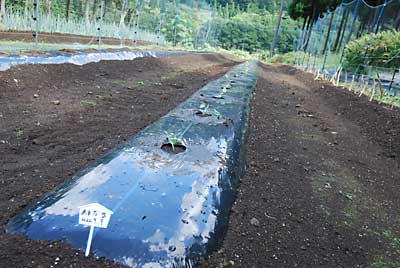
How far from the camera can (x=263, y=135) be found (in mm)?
3641

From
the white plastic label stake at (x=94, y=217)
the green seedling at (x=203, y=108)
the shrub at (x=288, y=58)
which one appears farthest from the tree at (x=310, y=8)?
the white plastic label stake at (x=94, y=217)

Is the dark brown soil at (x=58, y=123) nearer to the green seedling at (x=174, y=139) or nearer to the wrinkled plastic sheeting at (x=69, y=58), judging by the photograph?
the wrinkled plastic sheeting at (x=69, y=58)

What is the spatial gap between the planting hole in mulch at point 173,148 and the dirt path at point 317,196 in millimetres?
513

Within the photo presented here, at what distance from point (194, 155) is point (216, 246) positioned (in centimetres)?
75

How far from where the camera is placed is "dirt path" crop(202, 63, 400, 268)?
1737mm

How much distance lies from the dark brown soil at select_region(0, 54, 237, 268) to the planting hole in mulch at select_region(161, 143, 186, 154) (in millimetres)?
575

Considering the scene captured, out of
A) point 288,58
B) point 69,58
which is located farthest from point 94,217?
point 288,58

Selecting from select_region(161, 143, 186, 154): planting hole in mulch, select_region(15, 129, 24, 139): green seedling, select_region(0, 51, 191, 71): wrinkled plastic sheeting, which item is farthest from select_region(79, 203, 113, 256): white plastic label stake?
select_region(0, 51, 191, 71): wrinkled plastic sheeting

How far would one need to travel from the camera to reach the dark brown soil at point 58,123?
4.25 ft

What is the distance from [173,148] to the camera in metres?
2.20

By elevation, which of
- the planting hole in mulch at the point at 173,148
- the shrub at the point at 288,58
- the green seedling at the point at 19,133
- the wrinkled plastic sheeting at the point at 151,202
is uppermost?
the shrub at the point at 288,58

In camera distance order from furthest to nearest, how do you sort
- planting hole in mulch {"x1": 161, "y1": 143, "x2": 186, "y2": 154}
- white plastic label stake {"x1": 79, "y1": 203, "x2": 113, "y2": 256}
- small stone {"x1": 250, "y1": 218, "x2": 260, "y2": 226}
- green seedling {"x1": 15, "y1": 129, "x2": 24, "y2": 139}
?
green seedling {"x1": 15, "y1": 129, "x2": 24, "y2": 139} → planting hole in mulch {"x1": 161, "y1": 143, "x2": 186, "y2": 154} → small stone {"x1": 250, "y1": 218, "x2": 260, "y2": 226} → white plastic label stake {"x1": 79, "y1": 203, "x2": 113, "y2": 256}

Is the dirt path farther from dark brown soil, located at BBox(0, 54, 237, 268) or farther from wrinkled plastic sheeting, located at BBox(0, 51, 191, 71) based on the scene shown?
wrinkled plastic sheeting, located at BBox(0, 51, 191, 71)

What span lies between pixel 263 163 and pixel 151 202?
1519 mm
